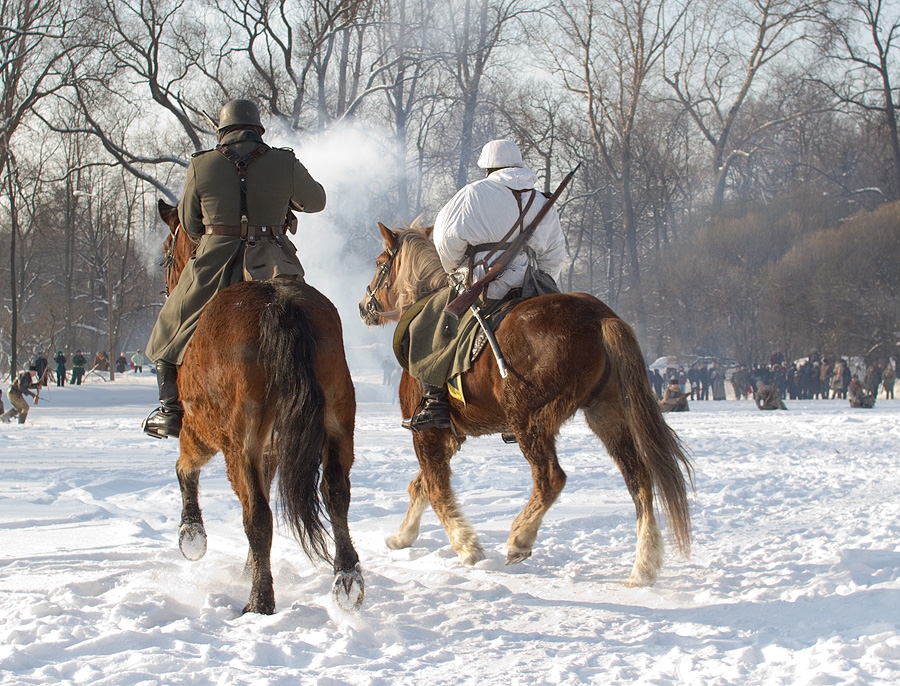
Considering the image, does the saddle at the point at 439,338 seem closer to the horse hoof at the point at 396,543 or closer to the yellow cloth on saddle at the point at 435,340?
the yellow cloth on saddle at the point at 435,340

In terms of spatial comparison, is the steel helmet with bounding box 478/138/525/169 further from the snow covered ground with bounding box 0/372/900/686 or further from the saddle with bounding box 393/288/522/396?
the snow covered ground with bounding box 0/372/900/686

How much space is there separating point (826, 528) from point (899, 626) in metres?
2.37

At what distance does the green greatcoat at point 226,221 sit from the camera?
482cm

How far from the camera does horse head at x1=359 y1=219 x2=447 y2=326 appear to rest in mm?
6035

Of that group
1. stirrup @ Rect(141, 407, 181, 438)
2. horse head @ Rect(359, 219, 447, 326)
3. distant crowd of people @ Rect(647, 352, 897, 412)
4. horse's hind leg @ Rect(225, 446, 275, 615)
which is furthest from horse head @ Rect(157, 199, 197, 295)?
distant crowd of people @ Rect(647, 352, 897, 412)

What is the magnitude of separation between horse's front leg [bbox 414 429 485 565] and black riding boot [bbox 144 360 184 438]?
1.46 meters

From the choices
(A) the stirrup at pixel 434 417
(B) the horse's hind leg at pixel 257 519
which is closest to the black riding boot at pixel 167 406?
(B) the horse's hind leg at pixel 257 519

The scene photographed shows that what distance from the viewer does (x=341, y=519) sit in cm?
427

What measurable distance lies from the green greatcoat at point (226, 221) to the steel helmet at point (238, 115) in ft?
0.20

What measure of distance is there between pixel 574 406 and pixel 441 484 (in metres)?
1.15

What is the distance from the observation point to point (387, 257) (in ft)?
21.1

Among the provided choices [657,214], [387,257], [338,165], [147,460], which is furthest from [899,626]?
[657,214]

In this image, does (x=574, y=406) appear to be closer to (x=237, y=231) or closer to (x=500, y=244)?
(x=500, y=244)

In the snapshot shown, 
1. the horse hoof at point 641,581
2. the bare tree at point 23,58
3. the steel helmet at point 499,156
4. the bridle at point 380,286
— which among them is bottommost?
the horse hoof at point 641,581
